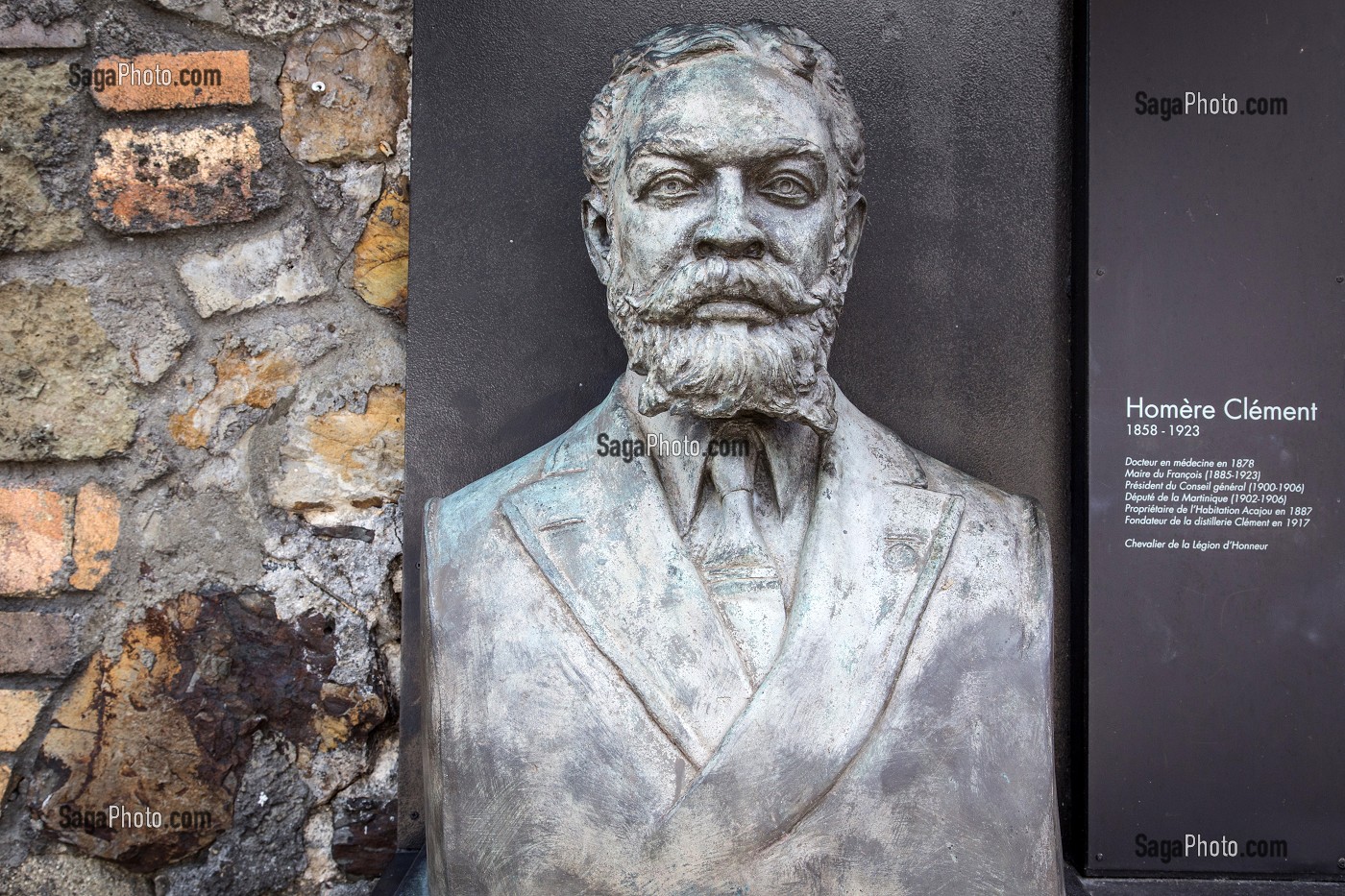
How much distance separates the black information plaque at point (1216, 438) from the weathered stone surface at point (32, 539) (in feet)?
7.34

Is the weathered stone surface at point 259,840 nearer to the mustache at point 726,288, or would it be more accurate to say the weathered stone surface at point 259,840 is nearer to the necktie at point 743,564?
the necktie at point 743,564

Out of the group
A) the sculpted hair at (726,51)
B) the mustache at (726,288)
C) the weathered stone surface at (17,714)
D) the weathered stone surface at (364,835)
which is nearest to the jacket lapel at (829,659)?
the mustache at (726,288)

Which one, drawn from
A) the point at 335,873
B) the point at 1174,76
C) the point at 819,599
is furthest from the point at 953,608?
the point at 335,873

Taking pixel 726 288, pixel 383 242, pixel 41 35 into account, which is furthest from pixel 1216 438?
pixel 41 35

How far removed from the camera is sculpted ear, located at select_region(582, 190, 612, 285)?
213 cm

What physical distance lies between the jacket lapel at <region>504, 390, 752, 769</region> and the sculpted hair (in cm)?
47

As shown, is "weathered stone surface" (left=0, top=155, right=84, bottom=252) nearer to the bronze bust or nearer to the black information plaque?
the bronze bust

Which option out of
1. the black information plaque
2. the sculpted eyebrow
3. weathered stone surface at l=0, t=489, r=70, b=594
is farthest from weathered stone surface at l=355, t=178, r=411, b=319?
the black information plaque

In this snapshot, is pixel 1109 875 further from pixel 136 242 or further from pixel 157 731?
pixel 136 242

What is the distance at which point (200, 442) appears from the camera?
2.67m

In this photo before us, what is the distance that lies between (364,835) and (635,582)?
3.61 feet

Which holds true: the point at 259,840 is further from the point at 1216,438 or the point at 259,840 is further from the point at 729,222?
the point at 1216,438

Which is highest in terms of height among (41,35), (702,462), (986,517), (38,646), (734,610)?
(41,35)

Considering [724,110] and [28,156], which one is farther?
[28,156]
